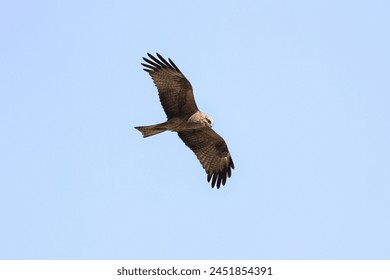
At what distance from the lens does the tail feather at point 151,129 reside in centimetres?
1459

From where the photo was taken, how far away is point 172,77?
49.7ft

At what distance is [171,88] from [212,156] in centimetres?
209

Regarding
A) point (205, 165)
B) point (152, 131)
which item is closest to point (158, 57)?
point (152, 131)

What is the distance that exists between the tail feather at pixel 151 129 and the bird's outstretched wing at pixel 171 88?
540mm

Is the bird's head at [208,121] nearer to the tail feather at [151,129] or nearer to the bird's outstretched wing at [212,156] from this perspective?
the tail feather at [151,129]

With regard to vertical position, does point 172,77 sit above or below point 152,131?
above

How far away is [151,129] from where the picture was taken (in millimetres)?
14695

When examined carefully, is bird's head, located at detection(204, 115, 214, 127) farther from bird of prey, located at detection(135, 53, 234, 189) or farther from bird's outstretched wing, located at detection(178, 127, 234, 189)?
bird's outstretched wing, located at detection(178, 127, 234, 189)

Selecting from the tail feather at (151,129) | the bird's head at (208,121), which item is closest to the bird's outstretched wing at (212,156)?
the bird's head at (208,121)

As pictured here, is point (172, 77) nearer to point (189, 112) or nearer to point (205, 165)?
point (189, 112)
